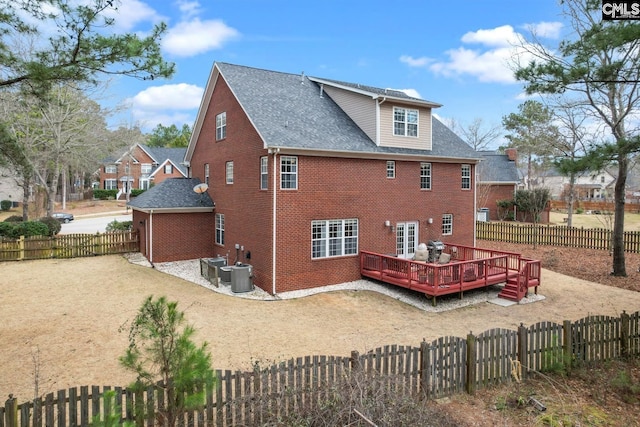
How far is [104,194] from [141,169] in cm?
652

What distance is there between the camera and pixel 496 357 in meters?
8.00

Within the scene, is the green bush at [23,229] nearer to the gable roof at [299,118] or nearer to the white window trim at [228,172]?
the gable roof at [299,118]

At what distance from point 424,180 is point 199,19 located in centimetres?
1257

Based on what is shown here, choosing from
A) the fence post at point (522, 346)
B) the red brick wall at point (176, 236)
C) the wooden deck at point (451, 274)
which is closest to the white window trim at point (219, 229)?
the red brick wall at point (176, 236)

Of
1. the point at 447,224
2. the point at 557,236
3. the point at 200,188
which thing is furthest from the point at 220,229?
the point at 557,236

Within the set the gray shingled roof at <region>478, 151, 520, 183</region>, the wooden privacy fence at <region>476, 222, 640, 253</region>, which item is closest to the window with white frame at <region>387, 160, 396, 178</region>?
the wooden privacy fence at <region>476, 222, 640, 253</region>

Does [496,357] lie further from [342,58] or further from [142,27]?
[342,58]

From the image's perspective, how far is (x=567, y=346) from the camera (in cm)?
871

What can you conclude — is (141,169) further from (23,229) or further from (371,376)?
(371,376)

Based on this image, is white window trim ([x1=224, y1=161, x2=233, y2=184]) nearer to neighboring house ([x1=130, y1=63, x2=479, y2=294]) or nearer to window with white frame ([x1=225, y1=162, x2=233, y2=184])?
window with white frame ([x1=225, y1=162, x2=233, y2=184])

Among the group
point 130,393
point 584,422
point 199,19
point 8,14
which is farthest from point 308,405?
point 199,19

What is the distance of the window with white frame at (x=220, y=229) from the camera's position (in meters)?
19.7

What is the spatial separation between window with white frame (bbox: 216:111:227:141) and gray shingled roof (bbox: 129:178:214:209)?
10.7 feet

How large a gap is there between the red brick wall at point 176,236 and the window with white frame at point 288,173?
7.07m
